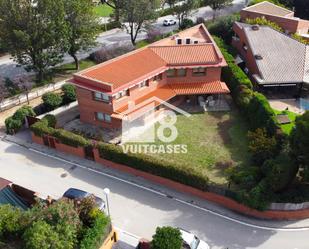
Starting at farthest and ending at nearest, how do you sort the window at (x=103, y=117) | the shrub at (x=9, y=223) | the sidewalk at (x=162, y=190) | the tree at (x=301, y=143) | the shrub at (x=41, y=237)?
the window at (x=103, y=117) < the sidewalk at (x=162, y=190) < the tree at (x=301, y=143) < the shrub at (x=9, y=223) < the shrub at (x=41, y=237)

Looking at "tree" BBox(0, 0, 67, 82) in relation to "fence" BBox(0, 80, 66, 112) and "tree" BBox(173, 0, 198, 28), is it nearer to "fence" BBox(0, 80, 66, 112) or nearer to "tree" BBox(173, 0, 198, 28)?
"fence" BBox(0, 80, 66, 112)

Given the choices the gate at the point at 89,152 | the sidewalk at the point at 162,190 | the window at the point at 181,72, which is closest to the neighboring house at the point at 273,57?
the window at the point at 181,72

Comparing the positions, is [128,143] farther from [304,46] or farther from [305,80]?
[304,46]

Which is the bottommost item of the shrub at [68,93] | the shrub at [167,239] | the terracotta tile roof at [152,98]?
the shrub at [167,239]

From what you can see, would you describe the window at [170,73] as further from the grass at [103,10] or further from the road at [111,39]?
the grass at [103,10]

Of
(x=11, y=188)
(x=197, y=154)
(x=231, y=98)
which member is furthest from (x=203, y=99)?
(x=11, y=188)

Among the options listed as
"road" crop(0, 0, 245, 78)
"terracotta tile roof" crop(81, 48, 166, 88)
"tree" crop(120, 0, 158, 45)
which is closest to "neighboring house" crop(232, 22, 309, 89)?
"terracotta tile roof" crop(81, 48, 166, 88)
